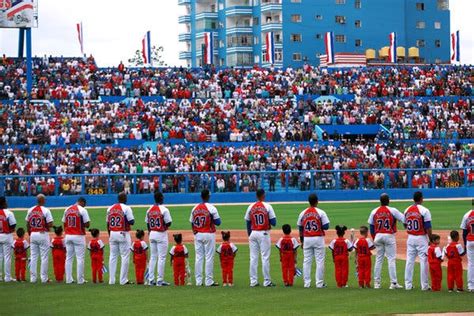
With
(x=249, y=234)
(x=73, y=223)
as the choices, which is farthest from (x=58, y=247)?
(x=249, y=234)

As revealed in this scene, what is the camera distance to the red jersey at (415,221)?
776 inches

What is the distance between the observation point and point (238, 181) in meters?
49.9

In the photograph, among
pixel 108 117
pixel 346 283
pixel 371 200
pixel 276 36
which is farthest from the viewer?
pixel 276 36

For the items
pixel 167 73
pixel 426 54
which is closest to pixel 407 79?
pixel 167 73

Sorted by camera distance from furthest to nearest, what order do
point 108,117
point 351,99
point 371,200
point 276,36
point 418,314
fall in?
point 276,36 → point 351,99 → point 108,117 → point 371,200 → point 418,314

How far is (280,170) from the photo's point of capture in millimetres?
51812

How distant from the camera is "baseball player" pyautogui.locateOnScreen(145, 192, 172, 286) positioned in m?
20.9

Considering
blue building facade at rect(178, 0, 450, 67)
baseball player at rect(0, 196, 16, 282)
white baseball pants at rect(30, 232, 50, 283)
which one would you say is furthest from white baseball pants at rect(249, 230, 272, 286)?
blue building facade at rect(178, 0, 450, 67)

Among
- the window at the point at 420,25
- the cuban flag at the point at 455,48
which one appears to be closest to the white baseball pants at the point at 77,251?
the cuban flag at the point at 455,48

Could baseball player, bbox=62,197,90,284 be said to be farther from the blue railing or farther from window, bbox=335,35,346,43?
window, bbox=335,35,346,43

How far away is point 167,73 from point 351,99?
11495 millimetres

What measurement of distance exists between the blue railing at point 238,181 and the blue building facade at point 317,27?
5312 cm

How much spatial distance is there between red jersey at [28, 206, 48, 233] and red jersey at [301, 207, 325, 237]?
Result: 5518mm

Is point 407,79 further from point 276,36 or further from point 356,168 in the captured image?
point 276,36
